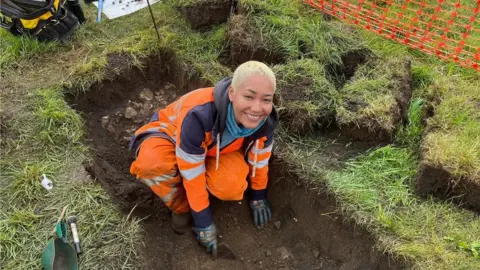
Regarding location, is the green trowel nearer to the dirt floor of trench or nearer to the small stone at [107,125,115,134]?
the dirt floor of trench

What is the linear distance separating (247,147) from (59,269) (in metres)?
1.49

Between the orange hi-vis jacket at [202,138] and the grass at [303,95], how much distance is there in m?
0.56

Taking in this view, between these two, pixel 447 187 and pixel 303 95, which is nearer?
pixel 447 187

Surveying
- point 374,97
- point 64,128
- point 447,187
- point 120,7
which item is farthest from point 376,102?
point 120,7

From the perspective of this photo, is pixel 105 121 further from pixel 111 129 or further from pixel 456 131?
pixel 456 131

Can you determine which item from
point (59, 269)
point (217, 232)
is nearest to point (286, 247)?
point (217, 232)

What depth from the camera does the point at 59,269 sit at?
8.70 feet

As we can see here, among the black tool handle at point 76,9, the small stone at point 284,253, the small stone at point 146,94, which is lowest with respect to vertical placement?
the small stone at point 284,253

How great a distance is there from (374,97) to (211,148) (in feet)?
4.94

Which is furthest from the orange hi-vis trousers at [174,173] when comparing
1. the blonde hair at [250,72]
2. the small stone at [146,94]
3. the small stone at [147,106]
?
the small stone at [146,94]

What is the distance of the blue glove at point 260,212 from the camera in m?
3.46

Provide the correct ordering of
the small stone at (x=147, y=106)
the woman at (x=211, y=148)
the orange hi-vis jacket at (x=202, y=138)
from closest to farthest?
1. the woman at (x=211, y=148)
2. the orange hi-vis jacket at (x=202, y=138)
3. the small stone at (x=147, y=106)

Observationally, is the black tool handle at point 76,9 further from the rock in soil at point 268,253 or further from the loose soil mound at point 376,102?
the rock in soil at point 268,253

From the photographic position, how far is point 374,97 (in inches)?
143
